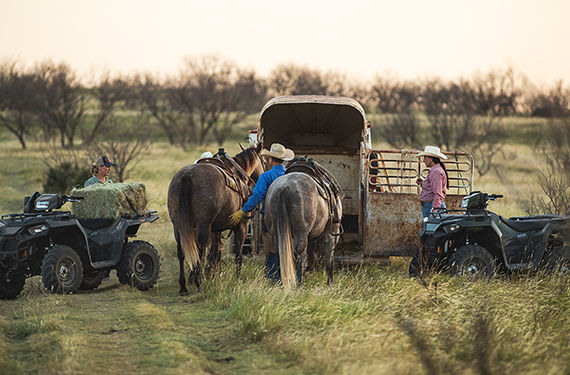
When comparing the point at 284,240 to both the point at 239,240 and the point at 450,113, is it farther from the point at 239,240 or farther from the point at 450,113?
the point at 450,113

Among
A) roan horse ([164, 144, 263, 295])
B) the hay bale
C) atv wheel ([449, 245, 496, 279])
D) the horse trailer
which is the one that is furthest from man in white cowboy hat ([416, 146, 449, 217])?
the hay bale

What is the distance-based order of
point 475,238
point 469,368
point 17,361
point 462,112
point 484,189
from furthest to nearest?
point 462,112, point 484,189, point 475,238, point 17,361, point 469,368

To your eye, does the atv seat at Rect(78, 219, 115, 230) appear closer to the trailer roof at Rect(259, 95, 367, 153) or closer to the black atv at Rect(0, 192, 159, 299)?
the black atv at Rect(0, 192, 159, 299)

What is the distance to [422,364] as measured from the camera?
505 cm

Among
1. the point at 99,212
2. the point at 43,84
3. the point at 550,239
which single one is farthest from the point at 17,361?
the point at 43,84

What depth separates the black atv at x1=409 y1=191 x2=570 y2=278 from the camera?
8273mm

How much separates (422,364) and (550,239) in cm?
439

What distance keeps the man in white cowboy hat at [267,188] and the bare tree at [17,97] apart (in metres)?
30.4

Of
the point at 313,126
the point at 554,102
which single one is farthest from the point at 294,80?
the point at 554,102

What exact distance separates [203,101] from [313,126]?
104ft

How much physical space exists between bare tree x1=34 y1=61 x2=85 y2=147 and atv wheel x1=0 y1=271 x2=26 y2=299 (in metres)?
28.6

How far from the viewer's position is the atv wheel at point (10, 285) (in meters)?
8.02

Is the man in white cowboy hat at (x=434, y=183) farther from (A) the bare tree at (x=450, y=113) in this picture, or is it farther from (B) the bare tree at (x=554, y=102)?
(A) the bare tree at (x=450, y=113)

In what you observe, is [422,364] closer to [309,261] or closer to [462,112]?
[309,261]
